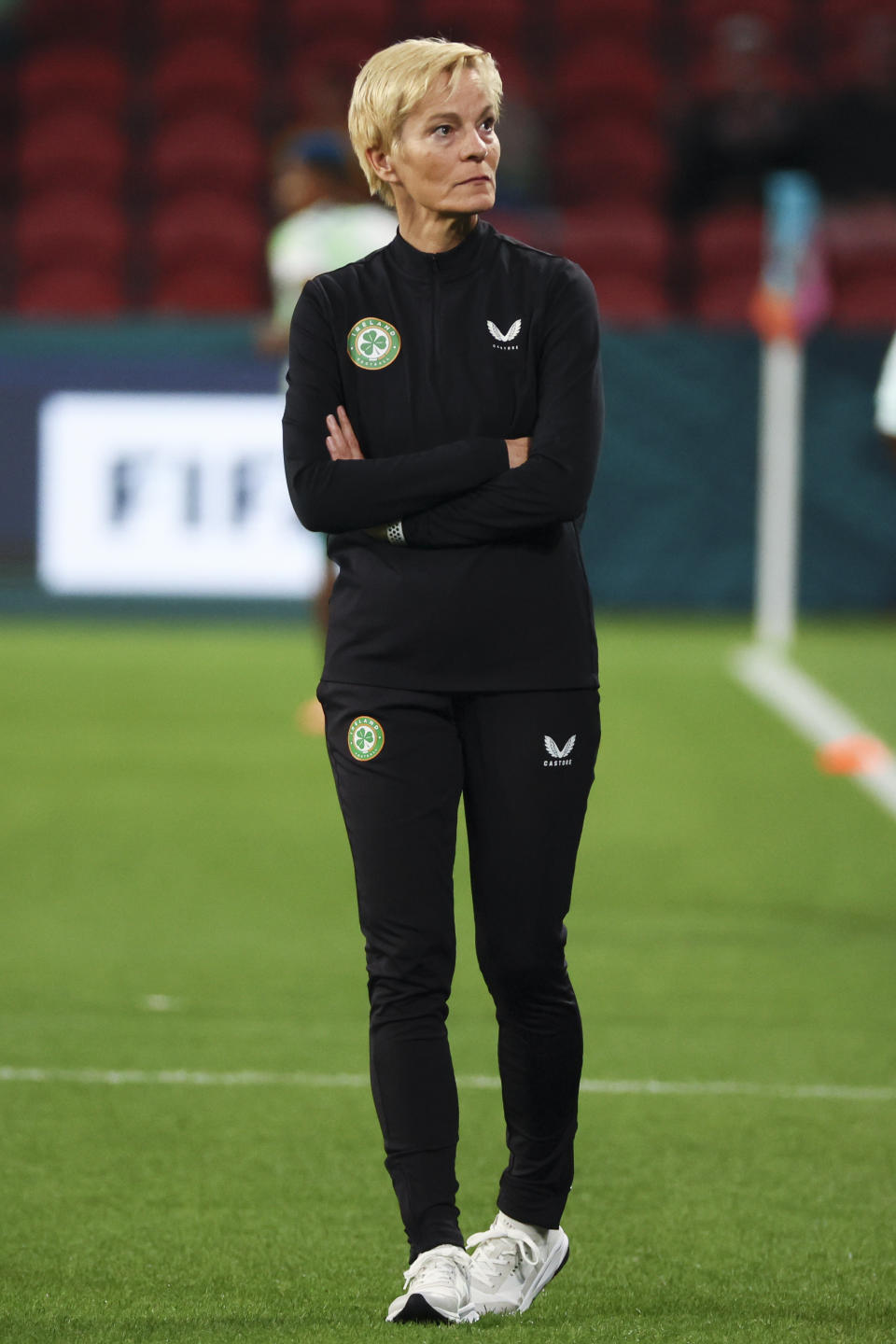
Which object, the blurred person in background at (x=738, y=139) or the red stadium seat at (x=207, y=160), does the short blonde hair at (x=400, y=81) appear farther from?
the red stadium seat at (x=207, y=160)

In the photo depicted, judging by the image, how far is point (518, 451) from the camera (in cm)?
335

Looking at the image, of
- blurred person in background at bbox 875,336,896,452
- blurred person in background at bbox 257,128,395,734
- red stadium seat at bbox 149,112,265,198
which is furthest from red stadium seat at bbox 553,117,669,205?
blurred person in background at bbox 875,336,896,452

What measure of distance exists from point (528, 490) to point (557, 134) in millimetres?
13441

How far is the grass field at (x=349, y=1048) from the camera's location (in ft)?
11.8

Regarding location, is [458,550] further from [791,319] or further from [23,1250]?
[791,319]

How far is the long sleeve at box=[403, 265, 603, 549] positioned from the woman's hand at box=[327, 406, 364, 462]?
0.13 m

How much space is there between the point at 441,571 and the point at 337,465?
21cm

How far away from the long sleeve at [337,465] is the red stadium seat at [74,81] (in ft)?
43.3

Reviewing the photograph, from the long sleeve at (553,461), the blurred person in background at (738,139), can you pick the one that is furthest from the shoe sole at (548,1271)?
the blurred person in background at (738,139)

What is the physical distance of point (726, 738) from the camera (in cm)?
969

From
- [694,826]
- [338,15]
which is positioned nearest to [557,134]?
[338,15]

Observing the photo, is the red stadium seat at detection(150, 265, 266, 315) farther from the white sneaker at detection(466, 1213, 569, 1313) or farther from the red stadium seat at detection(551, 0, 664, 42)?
the white sneaker at detection(466, 1213, 569, 1313)

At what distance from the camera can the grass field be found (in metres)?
3.61

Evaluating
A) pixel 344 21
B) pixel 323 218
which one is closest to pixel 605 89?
pixel 344 21
